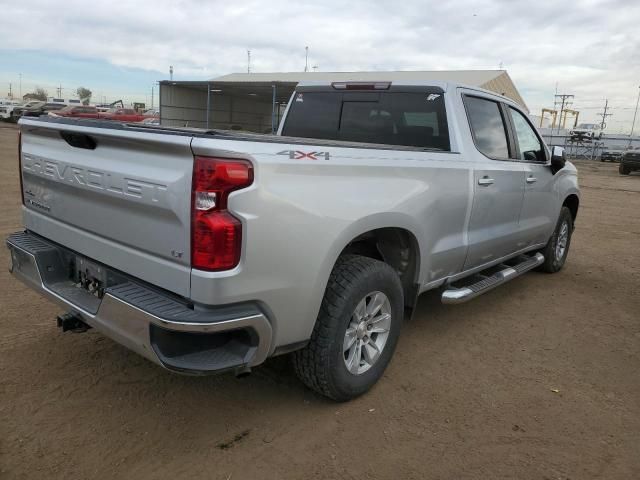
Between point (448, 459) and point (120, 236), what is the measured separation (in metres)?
2.00

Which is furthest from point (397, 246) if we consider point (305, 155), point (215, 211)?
point (215, 211)

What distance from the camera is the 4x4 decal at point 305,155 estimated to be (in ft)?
8.17

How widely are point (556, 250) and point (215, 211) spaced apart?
5.15 metres

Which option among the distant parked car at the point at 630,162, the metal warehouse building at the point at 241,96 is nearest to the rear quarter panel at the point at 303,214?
the metal warehouse building at the point at 241,96

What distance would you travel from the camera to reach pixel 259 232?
2369mm

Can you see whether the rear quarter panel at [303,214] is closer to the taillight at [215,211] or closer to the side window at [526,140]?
the taillight at [215,211]

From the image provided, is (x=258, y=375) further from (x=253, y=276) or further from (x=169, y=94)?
(x=169, y=94)

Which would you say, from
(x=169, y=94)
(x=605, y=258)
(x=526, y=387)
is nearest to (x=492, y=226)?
(x=526, y=387)

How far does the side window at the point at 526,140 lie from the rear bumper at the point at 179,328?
11.4ft

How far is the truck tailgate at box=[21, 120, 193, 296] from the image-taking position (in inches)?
93.0

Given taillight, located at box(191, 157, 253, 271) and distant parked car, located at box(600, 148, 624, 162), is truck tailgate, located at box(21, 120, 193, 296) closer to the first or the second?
taillight, located at box(191, 157, 253, 271)

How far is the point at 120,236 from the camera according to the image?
2.68 meters

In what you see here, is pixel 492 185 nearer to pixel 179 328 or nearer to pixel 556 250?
pixel 556 250

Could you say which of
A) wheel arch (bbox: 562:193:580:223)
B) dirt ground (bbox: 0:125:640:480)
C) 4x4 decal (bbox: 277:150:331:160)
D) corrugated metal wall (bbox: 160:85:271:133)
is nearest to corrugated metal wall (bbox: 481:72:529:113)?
corrugated metal wall (bbox: 160:85:271:133)
